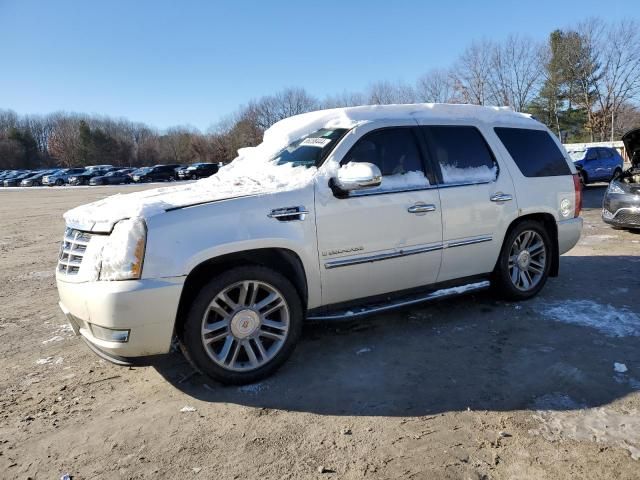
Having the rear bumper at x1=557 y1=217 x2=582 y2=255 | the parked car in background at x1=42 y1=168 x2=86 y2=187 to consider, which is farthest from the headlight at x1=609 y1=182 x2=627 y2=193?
the parked car in background at x1=42 y1=168 x2=86 y2=187

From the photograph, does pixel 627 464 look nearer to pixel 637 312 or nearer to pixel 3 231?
pixel 637 312

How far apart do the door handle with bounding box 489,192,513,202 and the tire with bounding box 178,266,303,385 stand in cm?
222

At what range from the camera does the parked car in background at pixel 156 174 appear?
49.1 meters

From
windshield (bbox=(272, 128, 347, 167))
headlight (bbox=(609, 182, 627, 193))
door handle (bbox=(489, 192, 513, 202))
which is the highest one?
windshield (bbox=(272, 128, 347, 167))

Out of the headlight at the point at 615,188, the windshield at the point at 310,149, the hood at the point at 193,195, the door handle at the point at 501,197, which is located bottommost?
the headlight at the point at 615,188

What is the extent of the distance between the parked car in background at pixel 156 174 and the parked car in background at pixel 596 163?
40.6 m

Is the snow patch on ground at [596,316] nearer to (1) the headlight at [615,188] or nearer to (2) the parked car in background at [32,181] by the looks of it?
(1) the headlight at [615,188]

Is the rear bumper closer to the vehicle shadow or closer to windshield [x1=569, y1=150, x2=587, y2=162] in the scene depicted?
the vehicle shadow

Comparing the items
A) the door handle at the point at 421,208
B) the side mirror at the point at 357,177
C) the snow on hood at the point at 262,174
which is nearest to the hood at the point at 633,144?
the snow on hood at the point at 262,174

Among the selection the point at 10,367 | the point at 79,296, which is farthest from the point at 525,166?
the point at 10,367

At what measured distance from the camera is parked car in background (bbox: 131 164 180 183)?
49.1m

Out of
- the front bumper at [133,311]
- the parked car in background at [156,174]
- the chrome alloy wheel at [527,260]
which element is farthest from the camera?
the parked car in background at [156,174]

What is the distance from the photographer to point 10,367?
398 cm

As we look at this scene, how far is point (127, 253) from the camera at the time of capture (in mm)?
3021
